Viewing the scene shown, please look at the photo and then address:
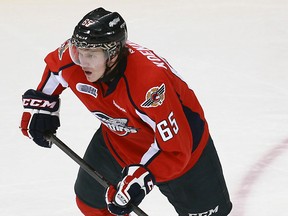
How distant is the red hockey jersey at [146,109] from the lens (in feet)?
8.72

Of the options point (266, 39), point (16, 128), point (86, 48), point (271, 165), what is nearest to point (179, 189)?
point (86, 48)

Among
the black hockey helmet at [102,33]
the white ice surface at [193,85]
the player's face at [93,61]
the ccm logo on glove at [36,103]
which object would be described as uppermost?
the black hockey helmet at [102,33]

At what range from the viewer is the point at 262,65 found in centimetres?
507

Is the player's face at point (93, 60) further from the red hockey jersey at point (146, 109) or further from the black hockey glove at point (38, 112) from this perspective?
the black hockey glove at point (38, 112)

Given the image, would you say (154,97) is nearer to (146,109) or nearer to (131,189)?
(146,109)

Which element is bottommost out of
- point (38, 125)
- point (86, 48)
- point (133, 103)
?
point (38, 125)

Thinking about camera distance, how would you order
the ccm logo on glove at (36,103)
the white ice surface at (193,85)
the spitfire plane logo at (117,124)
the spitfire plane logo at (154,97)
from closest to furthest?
the spitfire plane logo at (154,97), the spitfire plane logo at (117,124), the ccm logo on glove at (36,103), the white ice surface at (193,85)

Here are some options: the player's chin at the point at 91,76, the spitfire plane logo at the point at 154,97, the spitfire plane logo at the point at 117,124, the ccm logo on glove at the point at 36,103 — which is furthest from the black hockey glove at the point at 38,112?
the spitfire plane logo at the point at 154,97

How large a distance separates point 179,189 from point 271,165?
1084 millimetres

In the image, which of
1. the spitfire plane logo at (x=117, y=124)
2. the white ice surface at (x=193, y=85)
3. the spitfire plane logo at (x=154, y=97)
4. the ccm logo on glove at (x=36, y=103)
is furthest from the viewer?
the white ice surface at (x=193, y=85)

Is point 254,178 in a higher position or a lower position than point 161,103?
lower

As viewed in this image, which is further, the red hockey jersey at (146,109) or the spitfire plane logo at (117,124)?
the spitfire plane logo at (117,124)

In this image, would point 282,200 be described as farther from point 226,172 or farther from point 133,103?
point 133,103

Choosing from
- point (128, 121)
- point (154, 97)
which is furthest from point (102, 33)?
point (128, 121)
